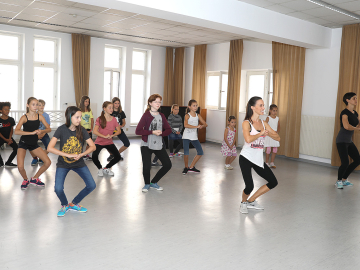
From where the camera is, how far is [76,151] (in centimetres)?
385

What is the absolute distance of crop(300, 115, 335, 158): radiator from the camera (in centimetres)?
821

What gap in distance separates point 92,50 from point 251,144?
8.26 m

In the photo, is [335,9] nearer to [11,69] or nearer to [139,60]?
[139,60]

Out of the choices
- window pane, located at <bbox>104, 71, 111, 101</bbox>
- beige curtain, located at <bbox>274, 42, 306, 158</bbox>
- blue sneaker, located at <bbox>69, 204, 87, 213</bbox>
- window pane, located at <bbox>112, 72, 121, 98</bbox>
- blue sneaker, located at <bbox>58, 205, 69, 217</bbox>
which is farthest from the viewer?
window pane, located at <bbox>112, 72, 121, 98</bbox>

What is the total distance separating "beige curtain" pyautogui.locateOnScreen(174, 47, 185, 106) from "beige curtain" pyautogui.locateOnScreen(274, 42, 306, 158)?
407 cm

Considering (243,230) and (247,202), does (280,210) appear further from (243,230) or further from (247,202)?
(243,230)

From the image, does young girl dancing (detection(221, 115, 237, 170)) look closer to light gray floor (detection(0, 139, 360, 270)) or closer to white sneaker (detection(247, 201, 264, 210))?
light gray floor (detection(0, 139, 360, 270))

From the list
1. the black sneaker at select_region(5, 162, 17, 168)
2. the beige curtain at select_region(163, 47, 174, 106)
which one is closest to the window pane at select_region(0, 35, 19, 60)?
the black sneaker at select_region(5, 162, 17, 168)

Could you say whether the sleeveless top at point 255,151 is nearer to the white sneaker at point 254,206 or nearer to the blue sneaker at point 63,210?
the white sneaker at point 254,206

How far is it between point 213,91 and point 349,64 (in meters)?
4.87

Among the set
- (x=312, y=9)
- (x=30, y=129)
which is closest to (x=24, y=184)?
(x=30, y=129)

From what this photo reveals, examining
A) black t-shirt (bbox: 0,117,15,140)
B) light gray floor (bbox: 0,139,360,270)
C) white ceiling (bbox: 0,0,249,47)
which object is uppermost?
white ceiling (bbox: 0,0,249,47)

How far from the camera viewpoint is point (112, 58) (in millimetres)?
11695

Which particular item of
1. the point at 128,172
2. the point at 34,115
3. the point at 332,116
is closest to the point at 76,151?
the point at 34,115
